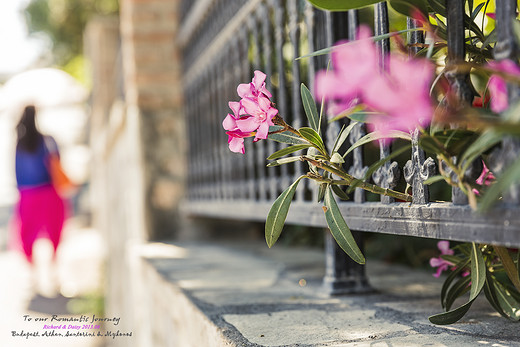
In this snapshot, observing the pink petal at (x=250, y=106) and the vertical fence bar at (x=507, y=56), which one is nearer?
the vertical fence bar at (x=507, y=56)

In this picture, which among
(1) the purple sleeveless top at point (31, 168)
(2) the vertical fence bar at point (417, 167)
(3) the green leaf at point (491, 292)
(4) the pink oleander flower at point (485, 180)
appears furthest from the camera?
(1) the purple sleeveless top at point (31, 168)

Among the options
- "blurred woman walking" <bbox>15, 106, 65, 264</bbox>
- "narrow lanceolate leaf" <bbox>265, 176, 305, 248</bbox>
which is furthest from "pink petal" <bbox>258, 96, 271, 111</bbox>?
"blurred woman walking" <bbox>15, 106, 65, 264</bbox>

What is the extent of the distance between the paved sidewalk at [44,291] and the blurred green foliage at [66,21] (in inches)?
227

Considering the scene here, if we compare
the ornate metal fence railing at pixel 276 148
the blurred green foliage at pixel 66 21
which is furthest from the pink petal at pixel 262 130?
the blurred green foliage at pixel 66 21

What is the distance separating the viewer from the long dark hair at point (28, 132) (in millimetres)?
6438

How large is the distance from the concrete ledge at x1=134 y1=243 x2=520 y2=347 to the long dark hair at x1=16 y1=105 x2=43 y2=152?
12.7 ft

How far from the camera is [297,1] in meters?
2.04

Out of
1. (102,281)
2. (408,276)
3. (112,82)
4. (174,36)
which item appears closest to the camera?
(408,276)

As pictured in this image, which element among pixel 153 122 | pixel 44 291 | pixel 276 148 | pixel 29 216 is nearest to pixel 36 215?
pixel 29 216

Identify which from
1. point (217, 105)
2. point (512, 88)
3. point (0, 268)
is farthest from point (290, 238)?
point (0, 268)

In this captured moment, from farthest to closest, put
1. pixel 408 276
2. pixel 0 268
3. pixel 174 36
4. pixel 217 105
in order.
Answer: pixel 0 268 → pixel 174 36 → pixel 217 105 → pixel 408 276

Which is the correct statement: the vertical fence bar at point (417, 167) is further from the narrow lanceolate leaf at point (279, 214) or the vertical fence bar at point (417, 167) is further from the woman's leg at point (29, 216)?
the woman's leg at point (29, 216)

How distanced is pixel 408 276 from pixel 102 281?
618 cm

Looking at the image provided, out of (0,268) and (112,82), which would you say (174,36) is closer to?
(112,82)
